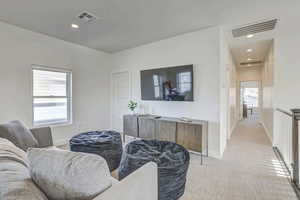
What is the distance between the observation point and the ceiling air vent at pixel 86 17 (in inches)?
114

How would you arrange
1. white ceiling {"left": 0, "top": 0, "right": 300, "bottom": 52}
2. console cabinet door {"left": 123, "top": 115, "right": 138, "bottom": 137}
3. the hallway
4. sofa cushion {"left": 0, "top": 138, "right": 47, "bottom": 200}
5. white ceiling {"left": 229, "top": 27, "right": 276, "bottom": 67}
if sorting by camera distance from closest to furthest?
sofa cushion {"left": 0, "top": 138, "right": 47, "bottom": 200} < the hallway < white ceiling {"left": 0, "top": 0, "right": 300, "bottom": 52} < white ceiling {"left": 229, "top": 27, "right": 276, "bottom": 67} < console cabinet door {"left": 123, "top": 115, "right": 138, "bottom": 137}

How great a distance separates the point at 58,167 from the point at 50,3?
8.91ft

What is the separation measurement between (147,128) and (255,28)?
3.12m

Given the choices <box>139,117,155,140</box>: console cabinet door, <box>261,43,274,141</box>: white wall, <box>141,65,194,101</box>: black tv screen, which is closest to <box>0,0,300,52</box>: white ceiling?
<box>141,65,194,101</box>: black tv screen

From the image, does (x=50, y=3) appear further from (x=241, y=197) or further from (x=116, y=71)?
(x=241, y=197)

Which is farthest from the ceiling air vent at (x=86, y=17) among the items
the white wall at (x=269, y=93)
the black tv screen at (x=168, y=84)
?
the white wall at (x=269, y=93)

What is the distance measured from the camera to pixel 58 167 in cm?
90

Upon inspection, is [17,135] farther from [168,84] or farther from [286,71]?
[286,71]

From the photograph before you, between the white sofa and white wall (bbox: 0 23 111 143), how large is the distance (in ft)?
9.14

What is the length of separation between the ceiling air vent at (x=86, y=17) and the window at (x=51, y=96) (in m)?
1.65

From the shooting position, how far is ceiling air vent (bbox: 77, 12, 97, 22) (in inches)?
114

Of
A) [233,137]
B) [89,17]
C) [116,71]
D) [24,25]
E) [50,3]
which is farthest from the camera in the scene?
[116,71]

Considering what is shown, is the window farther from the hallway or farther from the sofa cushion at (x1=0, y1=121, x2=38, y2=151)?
the hallway

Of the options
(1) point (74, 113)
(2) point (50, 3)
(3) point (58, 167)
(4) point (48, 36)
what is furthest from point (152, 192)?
(4) point (48, 36)
